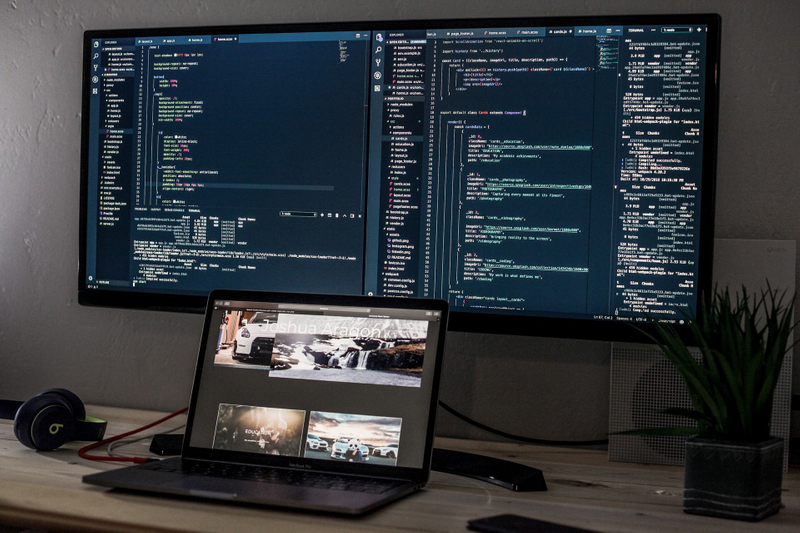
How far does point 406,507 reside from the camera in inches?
33.3

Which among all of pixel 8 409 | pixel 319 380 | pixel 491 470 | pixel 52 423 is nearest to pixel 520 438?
pixel 491 470

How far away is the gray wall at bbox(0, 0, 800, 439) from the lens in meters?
1.19

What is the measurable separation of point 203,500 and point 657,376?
725 millimetres

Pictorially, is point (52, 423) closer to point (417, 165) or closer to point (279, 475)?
Answer: point (279, 475)

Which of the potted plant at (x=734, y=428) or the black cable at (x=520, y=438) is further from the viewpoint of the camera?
the black cable at (x=520, y=438)

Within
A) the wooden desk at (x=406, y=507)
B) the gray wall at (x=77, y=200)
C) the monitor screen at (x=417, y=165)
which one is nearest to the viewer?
the wooden desk at (x=406, y=507)

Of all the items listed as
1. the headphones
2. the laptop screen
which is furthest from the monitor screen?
the headphones

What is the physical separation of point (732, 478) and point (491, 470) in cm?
32

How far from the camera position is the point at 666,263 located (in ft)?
3.45

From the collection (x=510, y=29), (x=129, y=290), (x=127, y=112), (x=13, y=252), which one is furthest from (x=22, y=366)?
(x=510, y=29)

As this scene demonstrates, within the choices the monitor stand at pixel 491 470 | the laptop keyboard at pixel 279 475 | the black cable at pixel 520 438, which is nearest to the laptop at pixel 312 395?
the laptop keyboard at pixel 279 475

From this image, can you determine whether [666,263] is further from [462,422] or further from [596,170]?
[462,422]

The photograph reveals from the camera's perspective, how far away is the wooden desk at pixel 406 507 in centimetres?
76

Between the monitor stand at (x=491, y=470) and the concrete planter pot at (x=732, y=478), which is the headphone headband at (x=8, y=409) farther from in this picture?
the concrete planter pot at (x=732, y=478)
